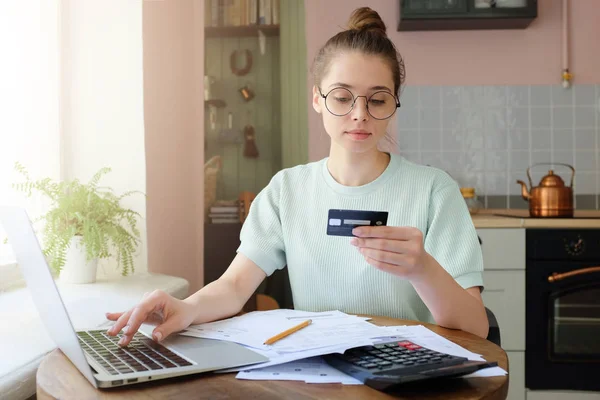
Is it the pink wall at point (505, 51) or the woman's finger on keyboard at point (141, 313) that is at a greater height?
the pink wall at point (505, 51)

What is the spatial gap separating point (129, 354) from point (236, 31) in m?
2.77

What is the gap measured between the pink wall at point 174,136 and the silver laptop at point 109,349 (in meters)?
1.29

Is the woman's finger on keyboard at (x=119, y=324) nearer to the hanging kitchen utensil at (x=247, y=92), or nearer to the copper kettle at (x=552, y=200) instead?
the copper kettle at (x=552, y=200)

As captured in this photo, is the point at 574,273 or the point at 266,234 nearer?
the point at 266,234

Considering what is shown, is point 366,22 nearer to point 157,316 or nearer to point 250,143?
point 157,316

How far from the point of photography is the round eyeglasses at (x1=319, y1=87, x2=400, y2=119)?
1359mm

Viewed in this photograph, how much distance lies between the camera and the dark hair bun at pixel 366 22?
1514mm

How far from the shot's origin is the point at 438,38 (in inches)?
134

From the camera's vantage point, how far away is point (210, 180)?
10.9 feet

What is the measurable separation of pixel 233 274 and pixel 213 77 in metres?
2.21

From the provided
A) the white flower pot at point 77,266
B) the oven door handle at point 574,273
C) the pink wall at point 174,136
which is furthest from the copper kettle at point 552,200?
the white flower pot at point 77,266

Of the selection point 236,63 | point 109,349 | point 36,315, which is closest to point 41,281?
point 109,349

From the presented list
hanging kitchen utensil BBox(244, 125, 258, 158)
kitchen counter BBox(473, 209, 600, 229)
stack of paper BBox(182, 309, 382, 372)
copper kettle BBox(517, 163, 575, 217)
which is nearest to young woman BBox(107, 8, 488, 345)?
stack of paper BBox(182, 309, 382, 372)

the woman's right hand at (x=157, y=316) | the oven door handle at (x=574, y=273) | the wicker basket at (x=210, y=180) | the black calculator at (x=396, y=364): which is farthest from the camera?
the wicker basket at (x=210, y=180)
